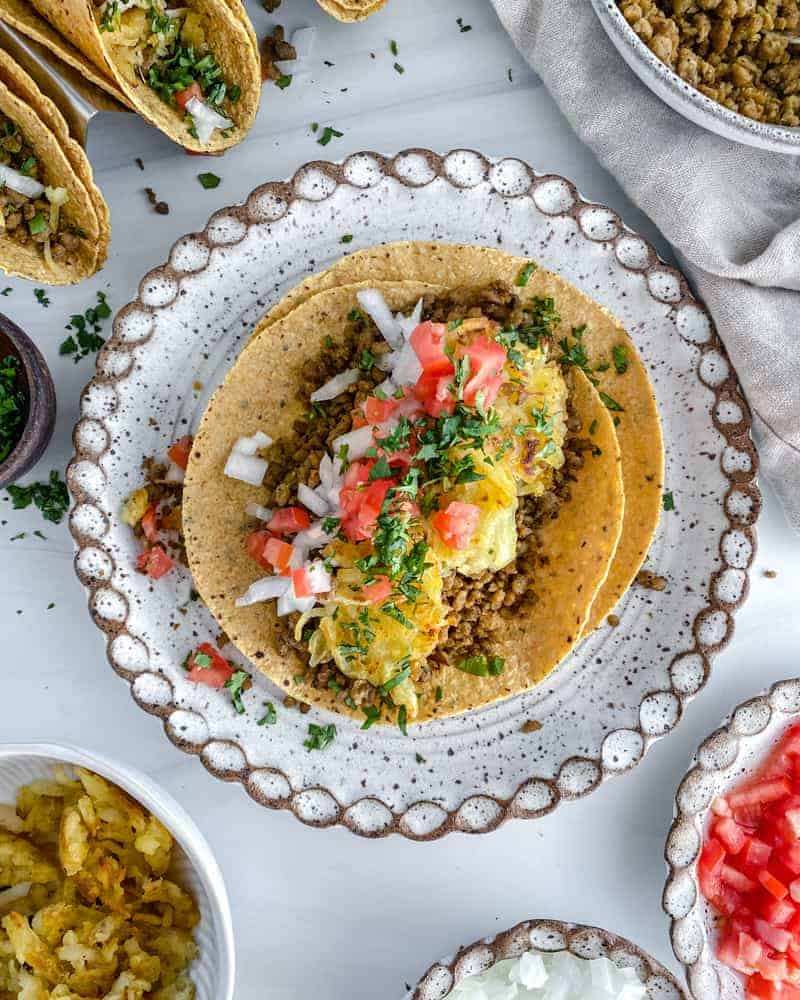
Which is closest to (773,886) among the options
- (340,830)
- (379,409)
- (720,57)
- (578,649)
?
(578,649)

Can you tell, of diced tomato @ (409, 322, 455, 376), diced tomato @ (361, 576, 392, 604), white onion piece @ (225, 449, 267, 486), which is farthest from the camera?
white onion piece @ (225, 449, 267, 486)

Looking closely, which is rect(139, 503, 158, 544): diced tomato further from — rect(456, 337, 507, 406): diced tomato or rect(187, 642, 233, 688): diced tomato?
rect(456, 337, 507, 406): diced tomato

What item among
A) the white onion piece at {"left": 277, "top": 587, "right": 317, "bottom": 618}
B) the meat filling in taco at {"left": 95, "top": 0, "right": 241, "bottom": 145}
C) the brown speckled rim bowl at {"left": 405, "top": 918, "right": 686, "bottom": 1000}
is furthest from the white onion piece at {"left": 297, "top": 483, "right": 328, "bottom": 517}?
the brown speckled rim bowl at {"left": 405, "top": 918, "right": 686, "bottom": 1000}

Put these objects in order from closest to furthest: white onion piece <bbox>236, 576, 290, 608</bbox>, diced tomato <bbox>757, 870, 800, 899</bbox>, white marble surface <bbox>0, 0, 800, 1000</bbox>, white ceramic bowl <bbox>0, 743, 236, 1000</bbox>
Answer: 1. white ceramic bowl <bbox>0, 743, 236, 1000</bbox>
2. white onion piece <bbox>236, 576, 290, 608</bbox>
3. diced tomato <bbox>757, 870, 800, 899</bbox>
4. white marble surface <bbox>0, 0, 800, 1000</bbox>

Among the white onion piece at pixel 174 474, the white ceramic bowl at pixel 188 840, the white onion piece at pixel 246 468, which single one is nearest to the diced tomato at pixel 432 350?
the white onion piece at pixel 246 468

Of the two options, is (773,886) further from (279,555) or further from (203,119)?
(203,119)

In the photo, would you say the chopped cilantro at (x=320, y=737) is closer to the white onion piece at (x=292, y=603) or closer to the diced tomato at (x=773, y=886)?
the white onion piece at (x=292, y=603)
